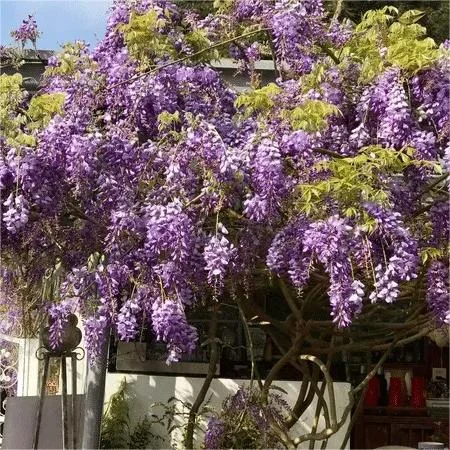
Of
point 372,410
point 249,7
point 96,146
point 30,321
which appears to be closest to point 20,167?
point 96,146

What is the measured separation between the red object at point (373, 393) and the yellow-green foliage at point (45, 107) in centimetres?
456

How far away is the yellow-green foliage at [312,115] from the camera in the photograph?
3.89m

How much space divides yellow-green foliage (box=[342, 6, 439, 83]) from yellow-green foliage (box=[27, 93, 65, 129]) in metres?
1.45

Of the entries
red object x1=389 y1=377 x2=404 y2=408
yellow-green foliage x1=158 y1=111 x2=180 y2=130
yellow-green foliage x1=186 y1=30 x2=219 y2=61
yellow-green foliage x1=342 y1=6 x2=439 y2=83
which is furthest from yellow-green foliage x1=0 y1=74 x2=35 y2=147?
red object x1=389 y1=377 x2=404 y2=408

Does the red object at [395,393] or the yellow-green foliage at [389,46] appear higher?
the yellow-green foliage at [389,46]

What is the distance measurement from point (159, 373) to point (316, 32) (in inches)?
136

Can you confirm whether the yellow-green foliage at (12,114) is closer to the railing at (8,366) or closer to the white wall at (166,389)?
the white wall at (166,389)

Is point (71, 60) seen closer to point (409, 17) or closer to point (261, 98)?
point (261, 98)

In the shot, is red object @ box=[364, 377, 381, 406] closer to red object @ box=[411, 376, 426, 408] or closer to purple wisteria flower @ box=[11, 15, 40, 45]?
red object @ box=[411, 376, 426, 408]

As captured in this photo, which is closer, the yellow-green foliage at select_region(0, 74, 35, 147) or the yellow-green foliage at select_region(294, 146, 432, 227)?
the yellow-green foliage at select_region(294, 146, 432, 227)

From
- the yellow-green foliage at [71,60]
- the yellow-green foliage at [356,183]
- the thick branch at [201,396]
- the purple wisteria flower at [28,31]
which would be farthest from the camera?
the thick branch at [201,396]

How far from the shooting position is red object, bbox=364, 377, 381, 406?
7.77 m

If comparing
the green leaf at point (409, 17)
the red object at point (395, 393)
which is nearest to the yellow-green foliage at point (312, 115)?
the green leaf at point (409, 17)

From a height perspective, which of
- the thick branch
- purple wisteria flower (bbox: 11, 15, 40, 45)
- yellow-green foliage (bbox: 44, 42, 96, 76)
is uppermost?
purple wisteria flower (bbox: 11, 15, 40, 45)
